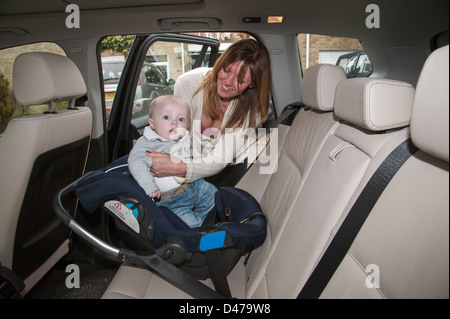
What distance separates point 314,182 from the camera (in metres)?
1.08

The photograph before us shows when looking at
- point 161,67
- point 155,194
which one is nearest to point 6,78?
point 155,194

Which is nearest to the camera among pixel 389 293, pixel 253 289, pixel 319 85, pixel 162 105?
Result: pixel 389 293

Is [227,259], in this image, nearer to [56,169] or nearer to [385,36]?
[56,169]

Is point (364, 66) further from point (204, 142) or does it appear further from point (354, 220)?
point (354, 220)

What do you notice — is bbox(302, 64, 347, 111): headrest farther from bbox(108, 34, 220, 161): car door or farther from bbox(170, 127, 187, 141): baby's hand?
bbox(108, 34, 220, 161): car door

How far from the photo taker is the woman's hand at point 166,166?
4.32 ft

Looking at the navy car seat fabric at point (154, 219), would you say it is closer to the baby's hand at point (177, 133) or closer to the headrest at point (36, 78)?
the baby's hand at point (177, 133)

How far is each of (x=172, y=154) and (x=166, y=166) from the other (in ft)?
0.38

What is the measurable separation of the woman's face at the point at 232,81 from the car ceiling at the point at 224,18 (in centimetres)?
33

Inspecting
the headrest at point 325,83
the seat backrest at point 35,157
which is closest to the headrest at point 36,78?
the seat backrest at point 35,157

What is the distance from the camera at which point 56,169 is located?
4.89 feet

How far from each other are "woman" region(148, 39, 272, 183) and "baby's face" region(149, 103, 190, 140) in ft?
0.57

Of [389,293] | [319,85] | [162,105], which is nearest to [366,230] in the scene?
[389,293]

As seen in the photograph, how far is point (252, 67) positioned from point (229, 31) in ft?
1.67
